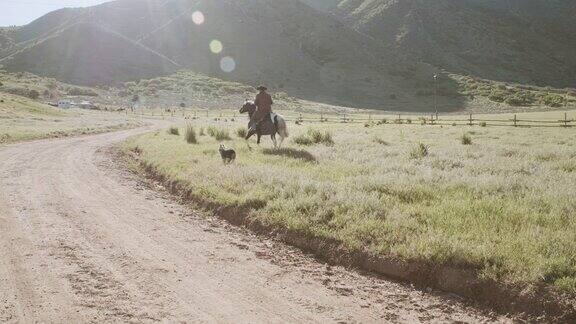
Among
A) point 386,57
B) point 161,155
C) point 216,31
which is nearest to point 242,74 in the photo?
point 216,31

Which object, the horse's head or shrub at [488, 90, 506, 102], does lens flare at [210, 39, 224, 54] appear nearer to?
shrub at [488, 90, 506, 102]

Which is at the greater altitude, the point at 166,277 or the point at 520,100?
the point at 520,100

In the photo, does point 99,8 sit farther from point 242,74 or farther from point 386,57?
point 386,57

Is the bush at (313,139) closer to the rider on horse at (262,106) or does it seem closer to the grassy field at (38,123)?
the rider on horse at (262,106)

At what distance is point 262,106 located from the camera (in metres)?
19.8

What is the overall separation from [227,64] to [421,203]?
439ft

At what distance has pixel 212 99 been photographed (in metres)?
103

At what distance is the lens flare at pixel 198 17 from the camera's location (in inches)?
6107

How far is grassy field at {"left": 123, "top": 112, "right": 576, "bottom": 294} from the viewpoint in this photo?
6.53 meters

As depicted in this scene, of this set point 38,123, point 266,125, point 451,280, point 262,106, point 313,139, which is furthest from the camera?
point 38,123

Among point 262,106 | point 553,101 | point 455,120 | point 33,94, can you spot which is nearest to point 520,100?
point 553,101

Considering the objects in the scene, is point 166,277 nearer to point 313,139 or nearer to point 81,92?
point 313,139

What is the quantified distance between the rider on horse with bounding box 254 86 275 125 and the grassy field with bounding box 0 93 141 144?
15.2m

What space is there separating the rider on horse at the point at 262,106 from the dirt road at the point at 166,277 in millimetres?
10088
